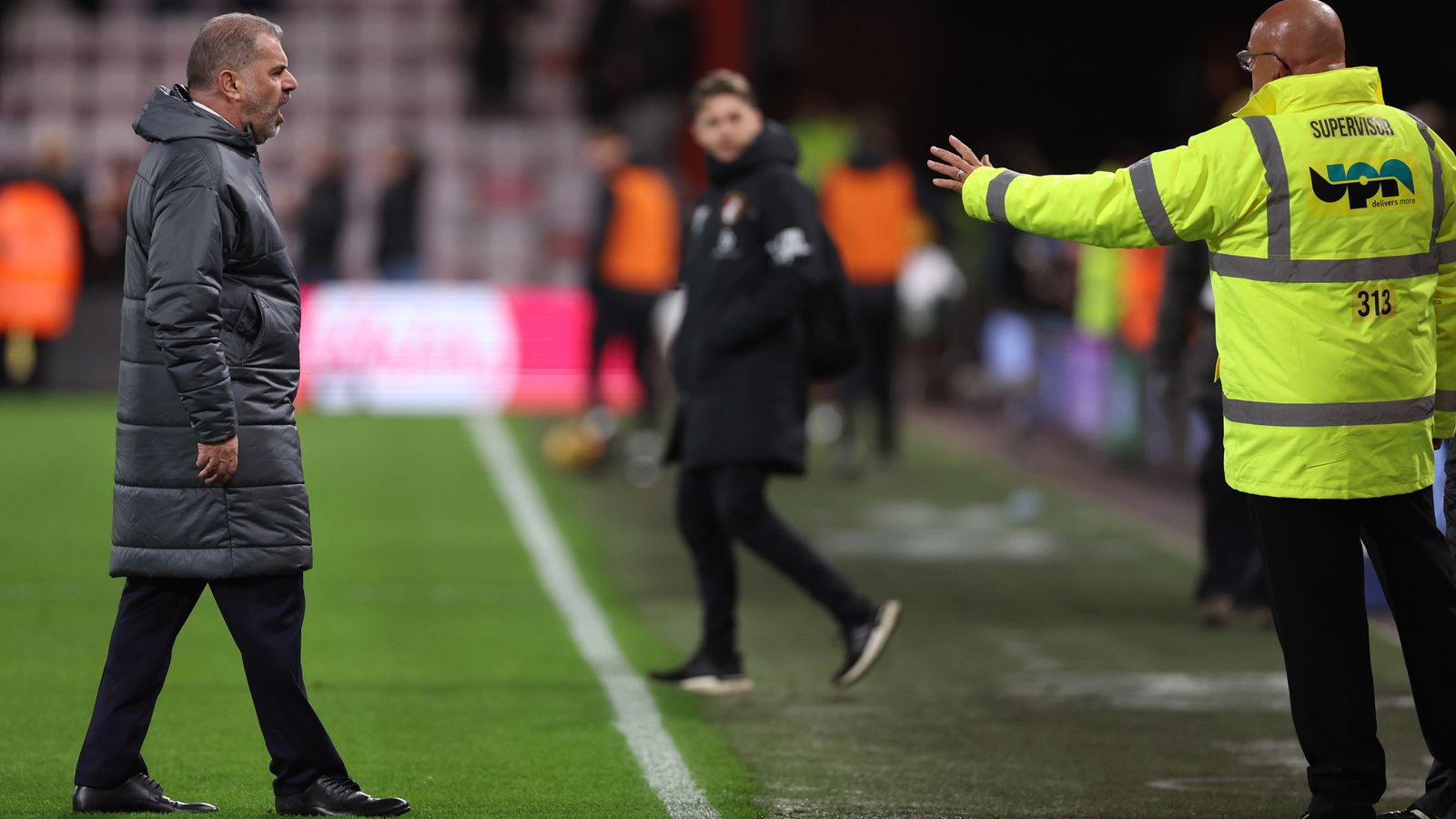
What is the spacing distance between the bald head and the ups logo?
0.27 meters

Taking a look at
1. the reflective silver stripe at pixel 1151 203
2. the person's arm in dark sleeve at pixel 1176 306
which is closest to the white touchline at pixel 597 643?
the reflective silver stripe at pixel 1151 203

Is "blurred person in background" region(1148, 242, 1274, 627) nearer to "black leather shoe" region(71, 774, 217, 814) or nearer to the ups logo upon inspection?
the ups logo

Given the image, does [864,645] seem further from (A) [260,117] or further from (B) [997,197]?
(A) [260,117]

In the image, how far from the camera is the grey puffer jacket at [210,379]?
506 centimetres

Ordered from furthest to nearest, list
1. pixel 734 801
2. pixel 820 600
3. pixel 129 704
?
1. pixel 820 600
2. pixel 734 801
3. pixel 129 704

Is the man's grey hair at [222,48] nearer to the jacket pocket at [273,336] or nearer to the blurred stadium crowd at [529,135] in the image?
the jacket pocket at [273,336]

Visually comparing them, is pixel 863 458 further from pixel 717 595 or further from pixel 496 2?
pixel 496 2

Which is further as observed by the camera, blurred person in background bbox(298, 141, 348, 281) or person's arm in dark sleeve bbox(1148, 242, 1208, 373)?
blurred person in background bbox(298, 141, 348, 281)

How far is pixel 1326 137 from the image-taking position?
16.4ft

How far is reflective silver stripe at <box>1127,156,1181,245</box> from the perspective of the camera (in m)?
5.02

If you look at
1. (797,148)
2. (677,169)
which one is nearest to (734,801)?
→ (797,148)

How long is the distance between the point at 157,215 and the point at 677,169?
19626 millimetres

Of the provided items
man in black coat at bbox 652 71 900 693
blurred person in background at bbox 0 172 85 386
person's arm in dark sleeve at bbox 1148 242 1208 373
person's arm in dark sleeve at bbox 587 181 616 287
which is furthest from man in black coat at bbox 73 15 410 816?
blurred person in background at bbox 0 172 85 386

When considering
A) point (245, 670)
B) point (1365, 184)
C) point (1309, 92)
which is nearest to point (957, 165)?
point (1309, 92)
